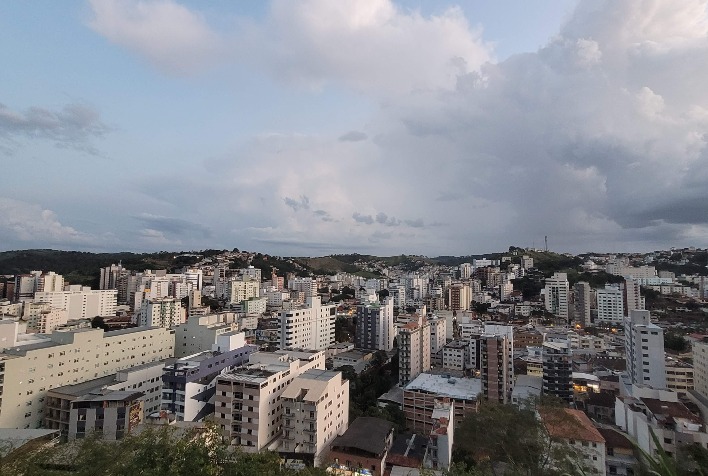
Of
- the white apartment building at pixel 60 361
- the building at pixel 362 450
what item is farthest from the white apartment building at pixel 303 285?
the building at pixel 362 450

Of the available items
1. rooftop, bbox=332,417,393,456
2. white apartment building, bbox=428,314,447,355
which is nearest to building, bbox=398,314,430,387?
white apartment building, bbox=428,314,447,355

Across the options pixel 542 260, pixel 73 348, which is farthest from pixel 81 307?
pixel 542 260

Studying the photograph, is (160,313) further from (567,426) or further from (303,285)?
(567,426)

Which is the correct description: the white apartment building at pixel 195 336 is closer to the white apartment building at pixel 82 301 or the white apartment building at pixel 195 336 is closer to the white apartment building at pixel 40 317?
the white apartment building at pixel 40 317

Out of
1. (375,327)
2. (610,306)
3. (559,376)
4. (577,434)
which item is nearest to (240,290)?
(375,327)

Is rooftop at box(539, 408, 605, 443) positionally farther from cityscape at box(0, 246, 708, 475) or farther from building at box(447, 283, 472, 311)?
building at box(447, 283, 472, 311)

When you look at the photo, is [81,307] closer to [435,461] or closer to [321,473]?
[435,461]

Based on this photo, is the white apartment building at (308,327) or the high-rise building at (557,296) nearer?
the white apartment building at (308,327)
